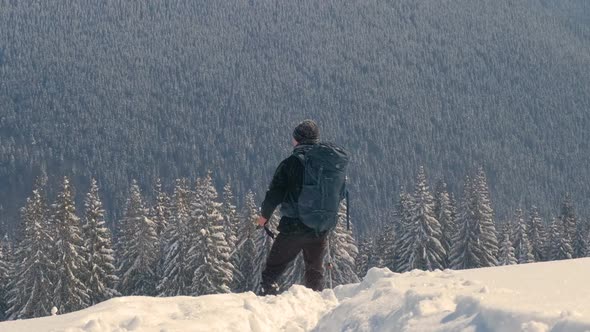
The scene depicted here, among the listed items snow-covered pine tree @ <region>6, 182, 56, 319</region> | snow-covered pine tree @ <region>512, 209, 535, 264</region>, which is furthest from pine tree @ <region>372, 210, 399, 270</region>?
snow-covered pine tree @ <region>6, 182, 56, 319</region>

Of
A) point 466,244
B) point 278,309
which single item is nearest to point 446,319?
point 278,309

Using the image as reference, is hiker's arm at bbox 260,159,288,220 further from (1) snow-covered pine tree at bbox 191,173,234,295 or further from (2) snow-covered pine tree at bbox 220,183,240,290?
(2) snow-covered pine tree at bbox 220,183,240,290

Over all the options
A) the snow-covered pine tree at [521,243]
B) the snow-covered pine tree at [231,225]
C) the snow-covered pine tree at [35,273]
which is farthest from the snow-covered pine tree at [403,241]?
the snow-covered pine tree at [35,273]

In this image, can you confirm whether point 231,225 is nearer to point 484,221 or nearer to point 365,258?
point 484,221

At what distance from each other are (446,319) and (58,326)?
3605 millimetres

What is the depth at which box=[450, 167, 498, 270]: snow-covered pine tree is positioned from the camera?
36188 mm

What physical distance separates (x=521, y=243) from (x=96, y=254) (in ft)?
84.1

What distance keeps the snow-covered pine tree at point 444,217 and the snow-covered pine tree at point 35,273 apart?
69.6 feet

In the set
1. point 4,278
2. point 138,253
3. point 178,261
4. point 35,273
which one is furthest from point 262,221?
point 4,278

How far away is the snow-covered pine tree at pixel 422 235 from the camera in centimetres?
3531

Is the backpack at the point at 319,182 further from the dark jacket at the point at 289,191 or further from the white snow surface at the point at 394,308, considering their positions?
the white snow surface at the point at 394,308

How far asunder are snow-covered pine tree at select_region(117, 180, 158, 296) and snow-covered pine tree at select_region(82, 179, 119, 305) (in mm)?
2138

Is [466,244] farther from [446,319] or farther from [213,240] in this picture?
[446,319]

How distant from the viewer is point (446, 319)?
215 inches
